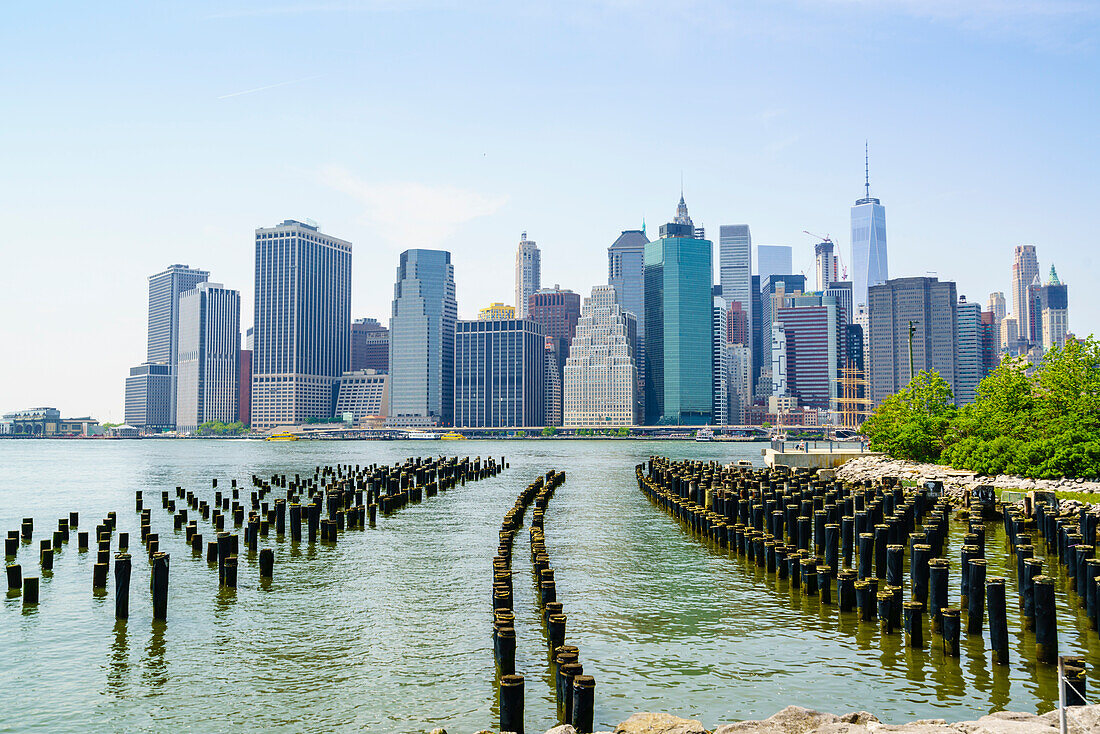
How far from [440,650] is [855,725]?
1189cm

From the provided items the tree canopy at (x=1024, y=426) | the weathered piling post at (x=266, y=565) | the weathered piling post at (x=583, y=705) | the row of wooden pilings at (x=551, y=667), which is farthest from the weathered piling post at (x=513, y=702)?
the tree canopy at (x=1024, y=426)

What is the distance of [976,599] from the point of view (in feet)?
76.7

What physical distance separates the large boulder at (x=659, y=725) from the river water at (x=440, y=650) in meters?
2.53

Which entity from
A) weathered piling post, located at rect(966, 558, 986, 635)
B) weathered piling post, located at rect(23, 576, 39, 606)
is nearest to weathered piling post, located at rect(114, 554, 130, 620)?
weathered piling post, located at rect(23, 576, 39, 606)

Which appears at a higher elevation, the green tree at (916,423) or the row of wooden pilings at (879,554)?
the green tree at (916,423)

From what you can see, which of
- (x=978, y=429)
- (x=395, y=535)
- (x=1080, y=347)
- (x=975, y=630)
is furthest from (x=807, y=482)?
(x=975, y=630)

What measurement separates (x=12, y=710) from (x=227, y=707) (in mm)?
4815

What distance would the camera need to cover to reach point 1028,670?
20125 mm

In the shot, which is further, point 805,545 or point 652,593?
point 805,545

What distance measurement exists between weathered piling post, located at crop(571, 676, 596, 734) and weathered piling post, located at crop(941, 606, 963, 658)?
10575mm

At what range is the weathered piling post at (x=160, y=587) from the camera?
85.3ft

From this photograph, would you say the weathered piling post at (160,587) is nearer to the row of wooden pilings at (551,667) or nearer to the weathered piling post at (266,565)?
the weathered piling post at (266,565)

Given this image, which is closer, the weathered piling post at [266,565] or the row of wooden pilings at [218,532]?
the row of wooden pilings at [218,532]

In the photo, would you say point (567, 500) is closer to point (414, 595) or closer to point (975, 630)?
point (414, 595)
